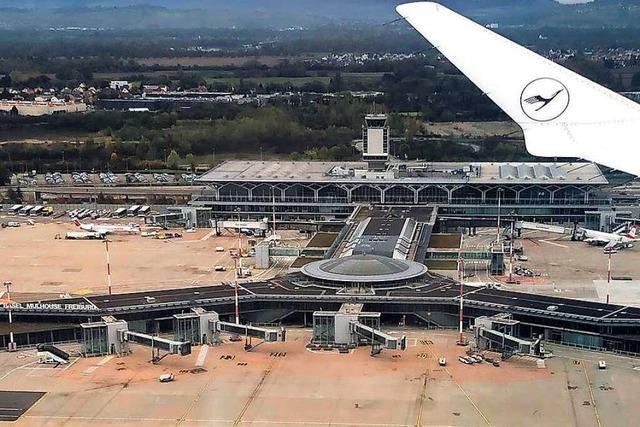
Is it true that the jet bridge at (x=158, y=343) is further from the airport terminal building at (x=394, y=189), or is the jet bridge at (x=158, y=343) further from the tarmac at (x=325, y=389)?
the airport terminal building at (x=394, y=189)

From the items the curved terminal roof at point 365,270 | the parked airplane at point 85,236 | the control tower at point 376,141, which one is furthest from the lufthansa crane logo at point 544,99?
the control tower at point 376,141

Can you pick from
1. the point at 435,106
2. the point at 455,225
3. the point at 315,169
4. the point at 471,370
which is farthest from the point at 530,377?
the point at 435,106

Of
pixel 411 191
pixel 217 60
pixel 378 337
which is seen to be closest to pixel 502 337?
pixel 378 337

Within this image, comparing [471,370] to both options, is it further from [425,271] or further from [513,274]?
[513,274]

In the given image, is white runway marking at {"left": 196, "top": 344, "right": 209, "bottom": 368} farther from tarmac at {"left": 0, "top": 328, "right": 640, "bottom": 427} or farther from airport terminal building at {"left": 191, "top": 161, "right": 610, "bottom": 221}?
airport terminal building at {"left": 191, "top": 161, "right": 610, "bottom": 221}

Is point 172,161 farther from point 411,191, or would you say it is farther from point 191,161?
point 411,191
